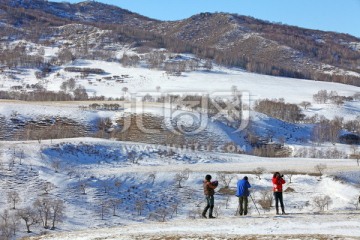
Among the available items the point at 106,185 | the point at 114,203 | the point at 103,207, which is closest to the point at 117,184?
the point at 106,185

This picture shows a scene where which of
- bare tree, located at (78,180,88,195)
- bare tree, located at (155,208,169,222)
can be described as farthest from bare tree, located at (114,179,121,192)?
bare tree, located at (155,208,169,222)

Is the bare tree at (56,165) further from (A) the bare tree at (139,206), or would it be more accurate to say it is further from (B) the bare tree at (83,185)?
(A) the bare tree at (139,206)

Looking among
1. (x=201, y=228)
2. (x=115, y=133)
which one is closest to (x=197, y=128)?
(x=115, y=133)

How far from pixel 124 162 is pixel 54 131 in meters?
19.0

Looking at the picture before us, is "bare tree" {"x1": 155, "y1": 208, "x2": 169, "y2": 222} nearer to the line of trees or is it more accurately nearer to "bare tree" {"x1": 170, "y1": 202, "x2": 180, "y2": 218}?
"bare tree" {"x1": 170, "y1": 202, "x2": 180, "y2": 218}

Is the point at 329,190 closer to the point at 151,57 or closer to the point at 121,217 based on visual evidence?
the point at 121,217

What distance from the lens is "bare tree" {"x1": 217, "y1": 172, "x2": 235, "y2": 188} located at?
139 feet

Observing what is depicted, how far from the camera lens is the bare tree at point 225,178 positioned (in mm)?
42375

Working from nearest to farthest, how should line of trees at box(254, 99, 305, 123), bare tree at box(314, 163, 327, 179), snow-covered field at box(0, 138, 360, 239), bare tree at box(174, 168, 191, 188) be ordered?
snow-covered field at box(0, 138, 360, 239), bare tree at box(174, 168, 191, 188), bare tree at box(314, 163, 327, 179), line of trees at box(254, 99, 305, 123)

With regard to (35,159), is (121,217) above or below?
below

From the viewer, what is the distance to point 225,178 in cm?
4319

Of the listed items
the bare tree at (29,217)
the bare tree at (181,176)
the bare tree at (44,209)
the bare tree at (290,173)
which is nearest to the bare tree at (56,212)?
the bare tree at (44,209)

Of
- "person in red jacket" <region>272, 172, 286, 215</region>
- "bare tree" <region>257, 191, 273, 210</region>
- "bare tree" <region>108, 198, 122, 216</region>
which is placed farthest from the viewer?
"bare tree" <region>108, 198, 122, 216</region>

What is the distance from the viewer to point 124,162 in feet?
160
